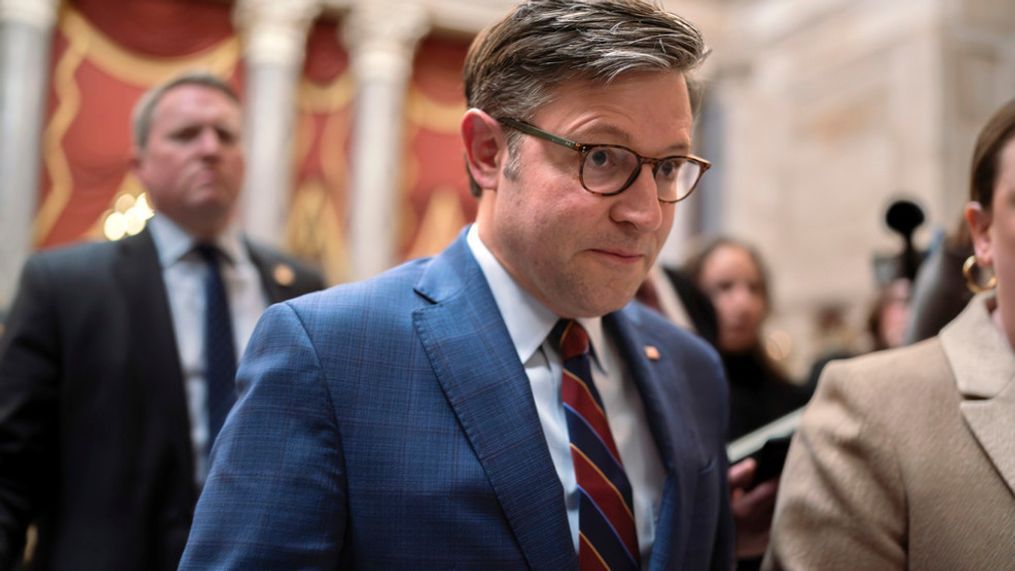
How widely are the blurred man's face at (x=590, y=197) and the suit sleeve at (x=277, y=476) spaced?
381 mm

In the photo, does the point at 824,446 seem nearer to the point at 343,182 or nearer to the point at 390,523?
the point at 390,523

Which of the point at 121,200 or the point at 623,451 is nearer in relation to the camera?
the point at 623,451

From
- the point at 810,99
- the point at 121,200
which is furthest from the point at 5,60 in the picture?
the point at 810,99

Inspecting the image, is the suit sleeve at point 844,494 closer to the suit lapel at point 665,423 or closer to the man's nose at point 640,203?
the suit lapel at point 665,423

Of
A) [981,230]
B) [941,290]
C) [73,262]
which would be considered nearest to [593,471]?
[981,230]

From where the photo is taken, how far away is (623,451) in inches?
62.2

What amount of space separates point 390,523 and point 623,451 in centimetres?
45

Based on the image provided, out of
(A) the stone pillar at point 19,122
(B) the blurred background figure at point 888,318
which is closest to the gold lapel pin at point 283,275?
(B) the blurred background figure at point 888,318

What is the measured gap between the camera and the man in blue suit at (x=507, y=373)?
1318 mm

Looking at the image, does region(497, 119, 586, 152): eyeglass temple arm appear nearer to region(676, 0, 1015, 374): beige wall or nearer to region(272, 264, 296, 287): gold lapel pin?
region(272, 264, 296, 287): gold lapel pin

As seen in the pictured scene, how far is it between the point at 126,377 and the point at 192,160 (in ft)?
2.06

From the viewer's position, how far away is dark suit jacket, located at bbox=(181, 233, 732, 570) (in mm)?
1296

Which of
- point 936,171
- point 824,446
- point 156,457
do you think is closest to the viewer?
point 824,446

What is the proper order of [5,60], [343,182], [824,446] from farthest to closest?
[343,182], [5,60], [824,446]
